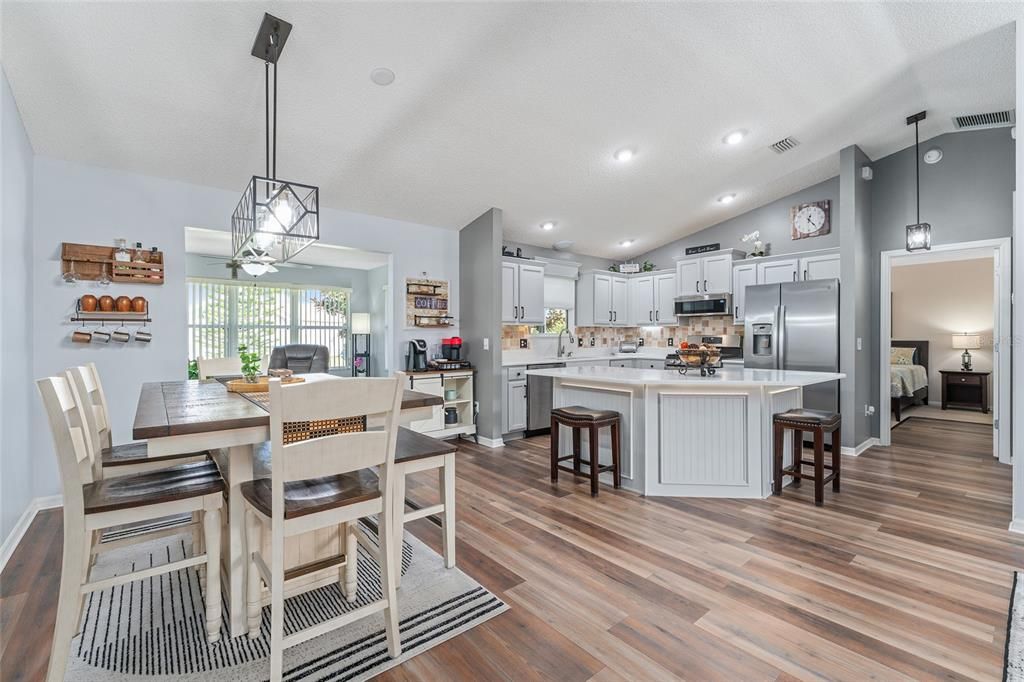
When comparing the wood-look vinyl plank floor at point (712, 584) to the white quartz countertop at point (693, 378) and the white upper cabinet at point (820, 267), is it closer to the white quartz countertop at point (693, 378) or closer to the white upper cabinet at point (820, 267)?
the white quartz countertop at point (693, 378)

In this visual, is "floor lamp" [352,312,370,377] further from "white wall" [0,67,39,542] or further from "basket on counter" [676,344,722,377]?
"basket on counter" [676,344,722,377]

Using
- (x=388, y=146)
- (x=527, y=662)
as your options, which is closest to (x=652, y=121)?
(x=388, y=146)

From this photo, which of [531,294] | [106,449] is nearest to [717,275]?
[531,294]

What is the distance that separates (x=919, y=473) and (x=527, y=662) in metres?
4.19

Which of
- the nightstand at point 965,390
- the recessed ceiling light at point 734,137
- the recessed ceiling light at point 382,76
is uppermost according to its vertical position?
the recessed ceiling light at point 734,137

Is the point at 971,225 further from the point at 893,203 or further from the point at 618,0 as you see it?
the point at 618,0

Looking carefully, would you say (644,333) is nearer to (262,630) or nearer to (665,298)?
(665,298)

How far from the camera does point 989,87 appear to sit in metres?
3.79

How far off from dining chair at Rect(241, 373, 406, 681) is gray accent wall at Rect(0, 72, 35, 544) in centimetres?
194

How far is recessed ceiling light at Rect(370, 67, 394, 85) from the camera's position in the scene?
2.89 m

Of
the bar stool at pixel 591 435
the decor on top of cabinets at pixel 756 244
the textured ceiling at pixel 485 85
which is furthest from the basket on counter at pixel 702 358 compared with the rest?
the decor on top of cabinets at pixel 756 244

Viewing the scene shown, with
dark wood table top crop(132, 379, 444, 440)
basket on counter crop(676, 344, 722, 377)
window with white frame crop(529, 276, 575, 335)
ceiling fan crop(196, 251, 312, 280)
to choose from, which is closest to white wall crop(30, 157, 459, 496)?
ceiling fan crop(196, 251, 312, 280)

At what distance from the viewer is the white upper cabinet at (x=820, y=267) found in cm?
515

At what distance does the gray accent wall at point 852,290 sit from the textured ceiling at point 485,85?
1.23 feet
